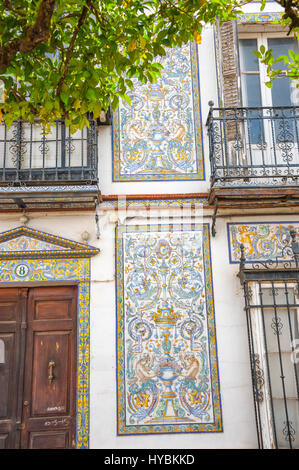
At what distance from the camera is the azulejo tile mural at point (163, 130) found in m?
6.80

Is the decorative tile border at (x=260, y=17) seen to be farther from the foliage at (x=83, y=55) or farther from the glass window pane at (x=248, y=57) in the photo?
the foliage at (x=83, y=55)

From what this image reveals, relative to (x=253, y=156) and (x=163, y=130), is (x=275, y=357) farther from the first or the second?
(x=163, y=130)

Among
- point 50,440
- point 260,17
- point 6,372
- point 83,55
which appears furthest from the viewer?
point 260,17

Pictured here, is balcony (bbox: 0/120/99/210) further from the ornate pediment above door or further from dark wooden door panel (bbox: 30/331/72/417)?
dark wooden door panel (bbox: 30/331/72/417)

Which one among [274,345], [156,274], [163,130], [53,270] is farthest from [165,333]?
[163,130]

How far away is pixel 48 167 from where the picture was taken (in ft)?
21.7

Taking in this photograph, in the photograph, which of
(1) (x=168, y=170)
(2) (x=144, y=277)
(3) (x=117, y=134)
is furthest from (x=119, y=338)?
(3) (x=117, y=134)

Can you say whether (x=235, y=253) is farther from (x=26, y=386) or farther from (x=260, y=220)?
(x=26, y=386)

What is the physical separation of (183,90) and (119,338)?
11.2 ft

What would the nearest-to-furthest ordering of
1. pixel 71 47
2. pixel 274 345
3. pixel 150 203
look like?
pixel 71 47, pixel 274 345, pixel 150 203

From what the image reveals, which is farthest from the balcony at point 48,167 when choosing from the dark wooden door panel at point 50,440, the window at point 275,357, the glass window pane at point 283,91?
the dark wooden door panel at point 50,440

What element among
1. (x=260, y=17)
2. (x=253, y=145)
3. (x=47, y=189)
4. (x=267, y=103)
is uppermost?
(x=260, y=17)

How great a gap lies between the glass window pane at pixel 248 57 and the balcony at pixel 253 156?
0.71m

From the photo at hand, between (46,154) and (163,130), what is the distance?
1572mm
